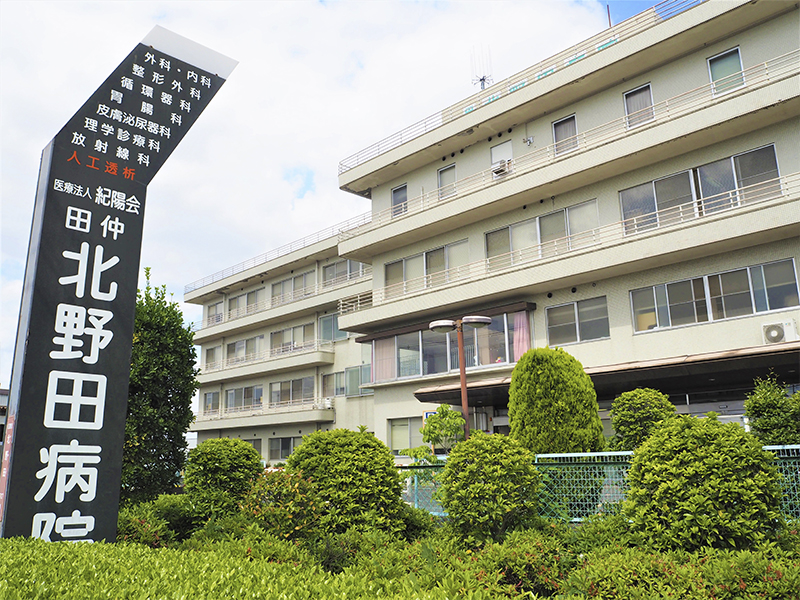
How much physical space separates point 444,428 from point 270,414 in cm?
2091

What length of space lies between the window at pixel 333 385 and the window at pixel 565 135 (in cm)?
1824

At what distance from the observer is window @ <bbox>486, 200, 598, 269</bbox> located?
20594mm

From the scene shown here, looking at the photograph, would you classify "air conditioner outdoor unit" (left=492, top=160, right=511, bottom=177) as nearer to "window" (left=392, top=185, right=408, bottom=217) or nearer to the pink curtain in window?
"window" (left=392, top=185, right=408, bottom=217)

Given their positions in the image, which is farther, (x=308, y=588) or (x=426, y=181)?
(x=426, y=181)

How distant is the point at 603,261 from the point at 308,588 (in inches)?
653

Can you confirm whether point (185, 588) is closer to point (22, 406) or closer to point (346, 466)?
point (22, 406)

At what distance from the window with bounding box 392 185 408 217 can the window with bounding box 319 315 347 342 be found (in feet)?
35.5

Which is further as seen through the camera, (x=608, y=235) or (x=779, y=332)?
(x=608, y=235)

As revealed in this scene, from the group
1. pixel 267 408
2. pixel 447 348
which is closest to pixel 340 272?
pixel 267 408

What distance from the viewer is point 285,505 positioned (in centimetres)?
878

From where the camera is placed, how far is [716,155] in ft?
58.9

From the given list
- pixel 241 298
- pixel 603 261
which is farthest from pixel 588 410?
pixel 241 298

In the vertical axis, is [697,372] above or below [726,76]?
below

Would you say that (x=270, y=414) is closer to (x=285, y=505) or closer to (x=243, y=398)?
(x=243, y=398)
